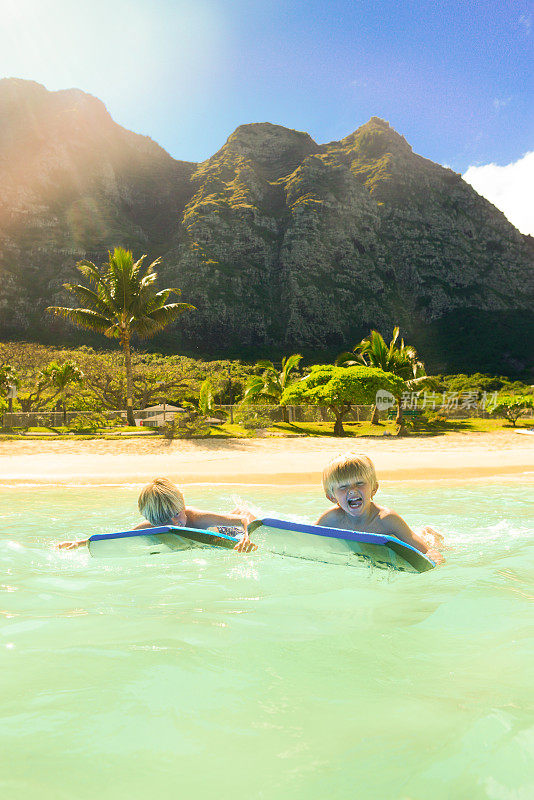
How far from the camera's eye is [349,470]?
3.94 meters

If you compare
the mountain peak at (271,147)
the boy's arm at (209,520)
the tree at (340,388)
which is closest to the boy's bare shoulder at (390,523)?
the boy's arm at (209,520)

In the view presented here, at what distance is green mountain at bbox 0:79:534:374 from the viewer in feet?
310

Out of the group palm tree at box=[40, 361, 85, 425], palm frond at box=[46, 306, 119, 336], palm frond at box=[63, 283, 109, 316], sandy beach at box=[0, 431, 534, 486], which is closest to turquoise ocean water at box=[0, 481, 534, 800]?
sandy beach at box=[0, 431, 534, 486]

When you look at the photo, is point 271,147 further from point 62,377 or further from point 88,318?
point 62,377

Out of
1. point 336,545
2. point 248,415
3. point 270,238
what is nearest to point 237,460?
point 336,545

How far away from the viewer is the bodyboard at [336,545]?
148 inches

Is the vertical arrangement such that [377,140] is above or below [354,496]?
above

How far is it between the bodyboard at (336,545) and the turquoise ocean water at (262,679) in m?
0.30

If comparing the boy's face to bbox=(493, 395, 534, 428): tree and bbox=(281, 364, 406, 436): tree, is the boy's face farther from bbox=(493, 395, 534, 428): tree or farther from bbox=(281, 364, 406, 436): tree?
bbox=(493, 395, 534, 428): tree

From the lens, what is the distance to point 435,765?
205cm

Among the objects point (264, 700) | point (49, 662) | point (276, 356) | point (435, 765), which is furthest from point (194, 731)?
point (276, 356)

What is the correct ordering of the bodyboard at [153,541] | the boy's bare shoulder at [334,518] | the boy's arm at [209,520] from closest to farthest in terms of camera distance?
the boy's bare shoulder at [334,518] < the bodyboard at [153,541] < the boy's arm at [209,520]

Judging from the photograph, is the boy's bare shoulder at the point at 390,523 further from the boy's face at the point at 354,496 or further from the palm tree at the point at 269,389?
the palm tree at the point at 269,389

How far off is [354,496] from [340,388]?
20302 mm
